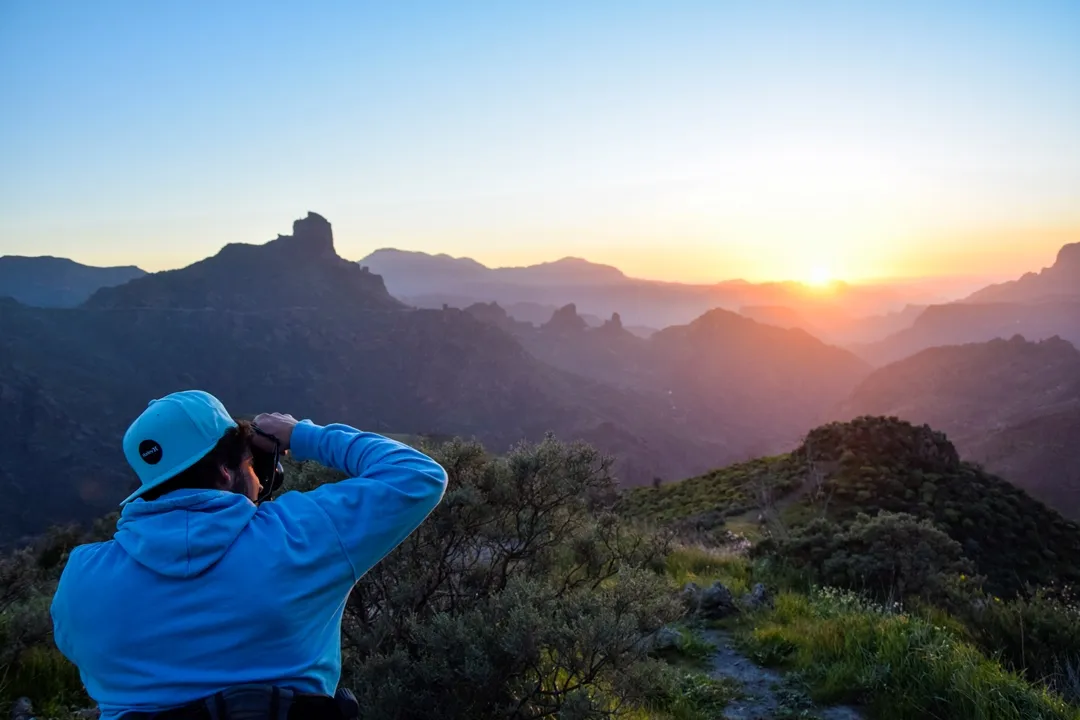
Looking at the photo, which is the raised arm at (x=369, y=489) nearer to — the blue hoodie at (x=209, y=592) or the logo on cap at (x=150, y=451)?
the blue hoodie at (x=209, y=592)

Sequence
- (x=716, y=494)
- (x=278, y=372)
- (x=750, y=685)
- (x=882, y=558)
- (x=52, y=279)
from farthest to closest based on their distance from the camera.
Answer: (x=52, y=279) < (x=278, y=372) < (x=716, y=494) < (x=882, y=558) < (x=750, y=685)

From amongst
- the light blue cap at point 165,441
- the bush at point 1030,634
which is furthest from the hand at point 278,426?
the bush at point 1030,634

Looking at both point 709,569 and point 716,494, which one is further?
point 716,494

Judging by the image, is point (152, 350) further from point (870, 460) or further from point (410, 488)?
point (410, 488)

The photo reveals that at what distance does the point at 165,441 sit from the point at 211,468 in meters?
0.14

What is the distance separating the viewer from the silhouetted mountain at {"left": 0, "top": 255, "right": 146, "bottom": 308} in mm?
130000

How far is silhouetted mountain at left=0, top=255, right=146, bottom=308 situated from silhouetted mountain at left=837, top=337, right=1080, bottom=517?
14336cm

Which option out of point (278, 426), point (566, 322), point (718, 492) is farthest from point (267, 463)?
point (566, 322)

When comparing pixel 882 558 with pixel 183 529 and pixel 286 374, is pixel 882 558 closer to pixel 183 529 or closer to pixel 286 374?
pixel 183 529

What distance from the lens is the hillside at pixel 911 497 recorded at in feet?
51.0

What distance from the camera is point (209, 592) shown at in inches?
64.8

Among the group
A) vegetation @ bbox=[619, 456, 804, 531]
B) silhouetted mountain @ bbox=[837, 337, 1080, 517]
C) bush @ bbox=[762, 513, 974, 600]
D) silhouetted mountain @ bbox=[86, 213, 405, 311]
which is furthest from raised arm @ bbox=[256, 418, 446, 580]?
silhouetted mountain @ bbox=[86, 213, 405, 311]

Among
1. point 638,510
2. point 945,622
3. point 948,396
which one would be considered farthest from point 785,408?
point 945,622

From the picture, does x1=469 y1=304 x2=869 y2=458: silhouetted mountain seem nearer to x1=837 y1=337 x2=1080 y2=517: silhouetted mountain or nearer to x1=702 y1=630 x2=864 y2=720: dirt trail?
x1=837 y1=337 x2=1080 y2=517: silhouetted mountain
